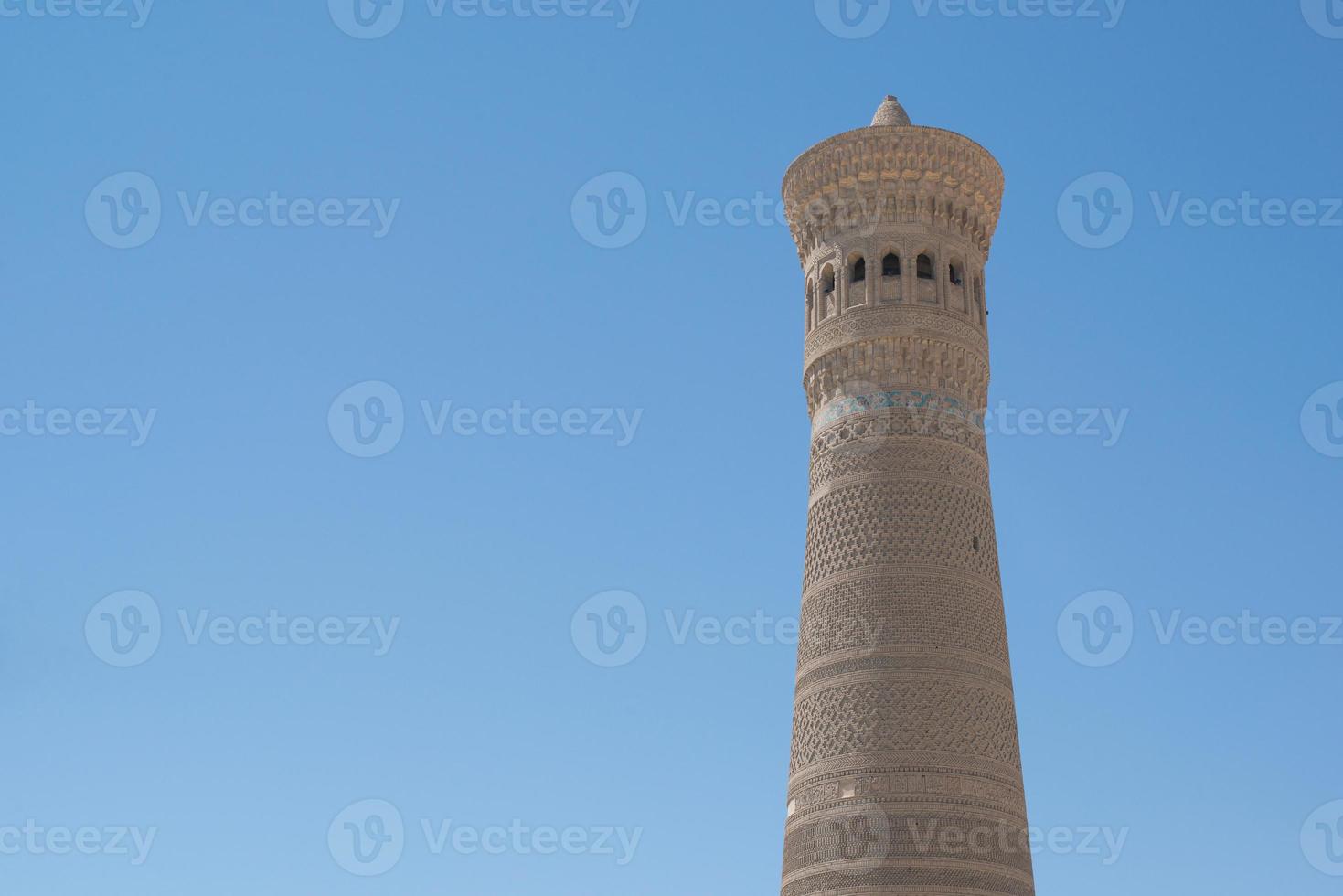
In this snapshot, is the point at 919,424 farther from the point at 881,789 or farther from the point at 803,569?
the point at 881,789

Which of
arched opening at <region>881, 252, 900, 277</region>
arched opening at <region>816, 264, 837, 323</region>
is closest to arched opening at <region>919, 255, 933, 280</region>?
arched opening at <region>881, 252, 900, 277</region>

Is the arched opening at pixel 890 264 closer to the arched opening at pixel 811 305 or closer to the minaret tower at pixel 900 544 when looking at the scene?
the minaret tower at pixel 900 544

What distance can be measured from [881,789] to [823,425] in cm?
533

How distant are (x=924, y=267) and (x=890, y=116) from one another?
2247mm

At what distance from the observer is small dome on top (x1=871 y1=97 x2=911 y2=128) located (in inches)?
940

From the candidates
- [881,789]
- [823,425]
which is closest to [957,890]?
[881,789]

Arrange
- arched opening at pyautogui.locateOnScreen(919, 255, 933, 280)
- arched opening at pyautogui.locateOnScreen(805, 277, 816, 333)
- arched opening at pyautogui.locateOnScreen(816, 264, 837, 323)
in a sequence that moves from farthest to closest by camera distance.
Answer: arched opening at pyautogui.locateOnScreen(805, 277, 816, 333) < arched opening at pyautogui.locateOnScreen(816, 264, 837, 323) < arched opening at pyautogui.locateOnScreen(919, 255, 933, 280)

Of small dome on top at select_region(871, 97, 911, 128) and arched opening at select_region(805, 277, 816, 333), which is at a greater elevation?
small dome on top at select_region(871, 97, 911, 128)

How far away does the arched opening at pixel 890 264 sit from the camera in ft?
77.1

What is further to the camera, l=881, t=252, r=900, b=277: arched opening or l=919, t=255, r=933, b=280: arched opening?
l=919, t=255, r=933, b=280: arched opening

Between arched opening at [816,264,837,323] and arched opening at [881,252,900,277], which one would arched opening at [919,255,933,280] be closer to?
arched opening at [881,252,900,277]

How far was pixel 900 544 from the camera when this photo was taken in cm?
2167

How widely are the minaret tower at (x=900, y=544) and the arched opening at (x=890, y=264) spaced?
0.08ft

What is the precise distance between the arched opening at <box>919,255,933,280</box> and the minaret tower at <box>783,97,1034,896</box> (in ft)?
0.07
